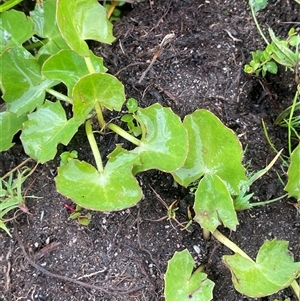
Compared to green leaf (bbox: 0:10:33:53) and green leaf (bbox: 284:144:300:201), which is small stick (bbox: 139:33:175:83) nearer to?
green leaf (bbox: 0:10:33:53)

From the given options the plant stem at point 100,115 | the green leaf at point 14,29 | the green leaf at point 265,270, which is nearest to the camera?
the green leaf at point 265,270

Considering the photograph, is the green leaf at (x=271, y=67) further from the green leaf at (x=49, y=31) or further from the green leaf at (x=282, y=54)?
the green leaf at (x=49, y=31)

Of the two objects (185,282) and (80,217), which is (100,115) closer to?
(80,217)

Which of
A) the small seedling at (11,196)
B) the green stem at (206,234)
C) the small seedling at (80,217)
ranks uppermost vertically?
the small seedling at (11,196)

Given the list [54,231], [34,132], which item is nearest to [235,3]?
[34,132]

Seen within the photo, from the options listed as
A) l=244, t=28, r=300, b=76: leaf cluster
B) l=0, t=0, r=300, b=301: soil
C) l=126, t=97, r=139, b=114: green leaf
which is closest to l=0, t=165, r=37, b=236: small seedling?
l=0, t=0, r=300, b=301: soil

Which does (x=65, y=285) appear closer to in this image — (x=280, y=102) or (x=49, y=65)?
(x=49, y=65)

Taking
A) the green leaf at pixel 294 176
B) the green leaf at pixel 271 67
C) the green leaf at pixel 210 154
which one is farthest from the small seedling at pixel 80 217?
the green leaf at pixel 271 67
